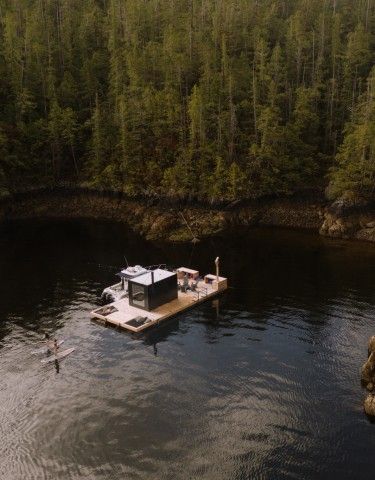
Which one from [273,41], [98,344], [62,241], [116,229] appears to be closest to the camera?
[98,344]

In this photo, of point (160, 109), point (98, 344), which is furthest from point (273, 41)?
point (98, 344)

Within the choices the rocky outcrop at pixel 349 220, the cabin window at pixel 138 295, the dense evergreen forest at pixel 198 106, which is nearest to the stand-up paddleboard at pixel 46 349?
the cabin window at pixel 138 295

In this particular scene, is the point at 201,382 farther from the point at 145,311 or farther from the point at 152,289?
the point at 152,289

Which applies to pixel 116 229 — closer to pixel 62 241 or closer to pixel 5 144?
pixel 62 241

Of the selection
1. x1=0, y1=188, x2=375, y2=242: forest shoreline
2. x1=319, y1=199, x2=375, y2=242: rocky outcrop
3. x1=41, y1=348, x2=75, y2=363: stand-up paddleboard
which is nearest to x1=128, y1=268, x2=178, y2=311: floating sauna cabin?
x1=41, y1=348, x2=75, y2=363: stand-up paddleboard

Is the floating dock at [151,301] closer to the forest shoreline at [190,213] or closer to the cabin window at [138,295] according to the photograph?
the cabin window at [138,295]

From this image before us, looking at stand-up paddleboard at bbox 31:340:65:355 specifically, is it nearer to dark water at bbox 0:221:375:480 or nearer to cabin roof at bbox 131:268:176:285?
dark water at bbox 0:221:375:480
